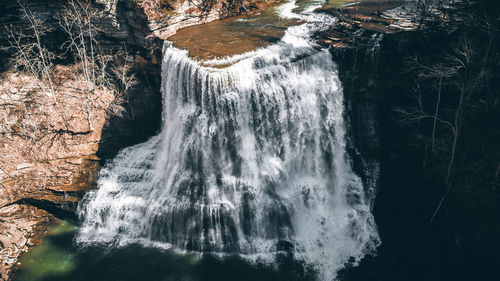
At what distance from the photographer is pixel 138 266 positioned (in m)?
14.6

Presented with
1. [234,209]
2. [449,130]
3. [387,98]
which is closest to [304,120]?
[387,98]

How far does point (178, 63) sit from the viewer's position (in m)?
16.8

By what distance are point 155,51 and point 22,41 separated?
Result: 851cm

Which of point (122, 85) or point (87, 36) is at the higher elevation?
point (87, 36)

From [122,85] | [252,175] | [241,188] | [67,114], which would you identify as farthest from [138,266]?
[122,85]

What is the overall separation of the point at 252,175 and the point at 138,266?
22.0ft

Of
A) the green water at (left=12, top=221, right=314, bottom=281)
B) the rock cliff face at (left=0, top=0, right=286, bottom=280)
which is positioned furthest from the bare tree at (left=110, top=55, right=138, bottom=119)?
the green water at (left=12, top=221, right=314, bottom=281)

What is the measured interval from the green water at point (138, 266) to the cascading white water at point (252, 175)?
0.62 m

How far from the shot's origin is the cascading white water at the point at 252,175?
1538cm

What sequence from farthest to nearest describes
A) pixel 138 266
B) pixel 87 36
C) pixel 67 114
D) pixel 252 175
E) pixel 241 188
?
1. pixel 87 36
2. pixel 67 114
3. pixel 252 175
4. pixel 241 188
5. pixel 138 266

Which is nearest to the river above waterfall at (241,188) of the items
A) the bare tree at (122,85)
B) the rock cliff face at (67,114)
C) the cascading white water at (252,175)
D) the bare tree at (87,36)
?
the cascading white water at (252,175)

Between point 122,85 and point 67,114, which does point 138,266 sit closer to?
point 67,114

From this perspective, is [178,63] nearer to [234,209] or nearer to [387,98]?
[234,209]

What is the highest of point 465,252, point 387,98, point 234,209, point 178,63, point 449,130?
point 178,63
